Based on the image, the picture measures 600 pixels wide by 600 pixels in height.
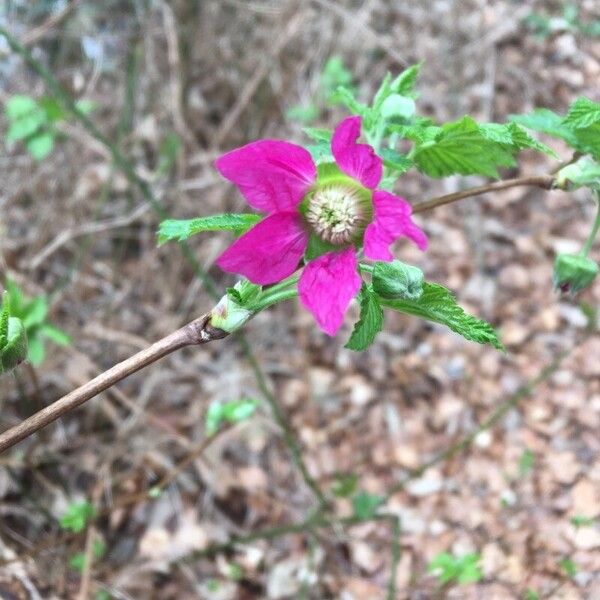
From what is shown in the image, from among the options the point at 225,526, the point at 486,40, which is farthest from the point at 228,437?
the point at 486,40

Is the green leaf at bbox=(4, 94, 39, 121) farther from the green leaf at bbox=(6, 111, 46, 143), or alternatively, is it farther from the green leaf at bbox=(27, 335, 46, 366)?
the green leaf at bbox=(27, 335, 46, 366)

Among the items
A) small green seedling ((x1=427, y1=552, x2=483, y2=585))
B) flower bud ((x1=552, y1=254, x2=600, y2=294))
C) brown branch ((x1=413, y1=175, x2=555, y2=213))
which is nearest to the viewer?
brown branch ((x1=413, y1=175, x2=555, y2=213))

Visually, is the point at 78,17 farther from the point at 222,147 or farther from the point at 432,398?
the point at 432,398

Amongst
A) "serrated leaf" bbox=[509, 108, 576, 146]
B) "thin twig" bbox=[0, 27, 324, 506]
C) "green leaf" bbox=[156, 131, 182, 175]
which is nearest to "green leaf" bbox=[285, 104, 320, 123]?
A: "green leaf" bbox=[156, 131, 182, 175]

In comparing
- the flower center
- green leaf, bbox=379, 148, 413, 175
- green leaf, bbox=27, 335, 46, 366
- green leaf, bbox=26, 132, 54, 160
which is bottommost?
green leaf, bbox=27, 335, 46, 366

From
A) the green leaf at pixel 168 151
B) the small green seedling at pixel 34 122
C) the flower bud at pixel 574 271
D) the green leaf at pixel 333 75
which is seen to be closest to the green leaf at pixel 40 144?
the small green seedling at pixel 34 122

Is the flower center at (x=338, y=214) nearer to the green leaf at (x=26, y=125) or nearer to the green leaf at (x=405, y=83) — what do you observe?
the green leaf at (x=405, y=83)
